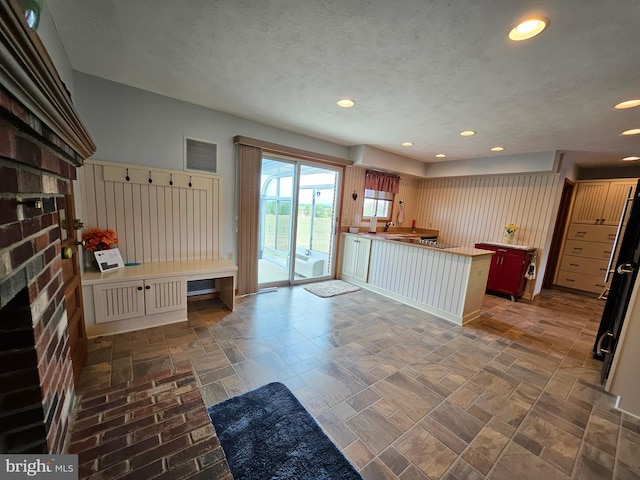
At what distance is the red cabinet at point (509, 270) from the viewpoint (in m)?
4.07

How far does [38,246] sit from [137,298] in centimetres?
192

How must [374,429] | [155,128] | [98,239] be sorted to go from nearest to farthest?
[374,429] → [98,239] → [155,128]

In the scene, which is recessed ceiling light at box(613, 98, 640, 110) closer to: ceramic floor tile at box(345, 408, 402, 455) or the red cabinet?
the red cabinet

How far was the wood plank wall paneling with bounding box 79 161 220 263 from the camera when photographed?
2.53m

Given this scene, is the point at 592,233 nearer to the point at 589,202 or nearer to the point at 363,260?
the point at 589,202

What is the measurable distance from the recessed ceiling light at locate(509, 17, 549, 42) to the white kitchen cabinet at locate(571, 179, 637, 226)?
4561mm

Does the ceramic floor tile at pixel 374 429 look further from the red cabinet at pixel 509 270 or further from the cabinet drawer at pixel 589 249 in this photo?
the cabinet drawer at pixel 589 249

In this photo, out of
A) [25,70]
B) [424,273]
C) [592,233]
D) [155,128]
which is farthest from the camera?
[592,233]

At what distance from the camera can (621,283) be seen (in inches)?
91.0

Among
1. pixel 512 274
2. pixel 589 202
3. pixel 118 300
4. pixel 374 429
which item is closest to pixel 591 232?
pixel 589 202

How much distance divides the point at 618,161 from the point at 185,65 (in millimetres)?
6467

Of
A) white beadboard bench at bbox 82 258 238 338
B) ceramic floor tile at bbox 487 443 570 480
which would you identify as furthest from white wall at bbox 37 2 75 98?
ceramic floor tile at bbox 487 443 570 480

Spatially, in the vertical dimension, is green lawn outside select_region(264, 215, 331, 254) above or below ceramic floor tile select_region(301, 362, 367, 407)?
above

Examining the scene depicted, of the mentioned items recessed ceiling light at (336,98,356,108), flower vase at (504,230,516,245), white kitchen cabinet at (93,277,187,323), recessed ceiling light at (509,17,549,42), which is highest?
recessed ceiling light at (336,98,356,108)
